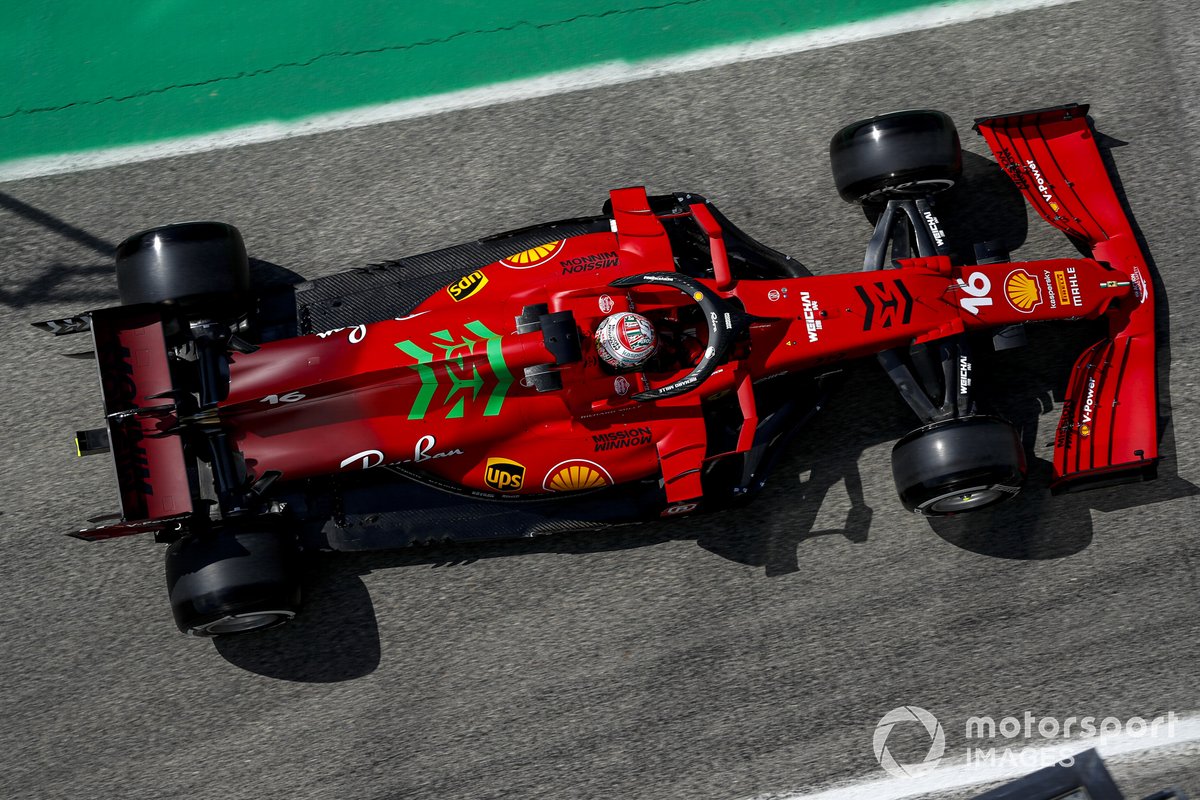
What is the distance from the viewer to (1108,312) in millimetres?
5535

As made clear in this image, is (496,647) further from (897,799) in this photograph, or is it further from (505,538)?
(897,799)

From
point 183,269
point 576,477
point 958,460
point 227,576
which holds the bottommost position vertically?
point 227,576

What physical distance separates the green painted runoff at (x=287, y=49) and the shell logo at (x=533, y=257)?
1.57 metres

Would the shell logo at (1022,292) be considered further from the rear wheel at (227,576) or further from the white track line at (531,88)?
the rear wheel at (227,576)

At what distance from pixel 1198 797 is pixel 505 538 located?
4.46m

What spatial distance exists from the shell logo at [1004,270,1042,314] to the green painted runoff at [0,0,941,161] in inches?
87.0

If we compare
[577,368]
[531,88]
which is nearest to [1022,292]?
[577,368]

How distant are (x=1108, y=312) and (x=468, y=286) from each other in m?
3.73

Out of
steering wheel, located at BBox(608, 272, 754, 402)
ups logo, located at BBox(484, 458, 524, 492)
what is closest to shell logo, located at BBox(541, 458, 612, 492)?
ups logo, located at BBox(484, 458, 524, 492)

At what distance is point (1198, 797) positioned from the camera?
570cm

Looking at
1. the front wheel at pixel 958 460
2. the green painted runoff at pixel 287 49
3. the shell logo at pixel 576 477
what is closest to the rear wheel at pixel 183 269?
the green painted runoff at pixel 287 49

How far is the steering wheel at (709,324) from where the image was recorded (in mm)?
4797

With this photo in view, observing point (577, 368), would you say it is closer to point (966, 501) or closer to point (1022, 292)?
point (966, 501)

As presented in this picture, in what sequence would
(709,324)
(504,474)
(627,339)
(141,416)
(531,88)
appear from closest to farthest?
(627,339) → (141,416) → (709,324) → (504,474) → (531,88)
